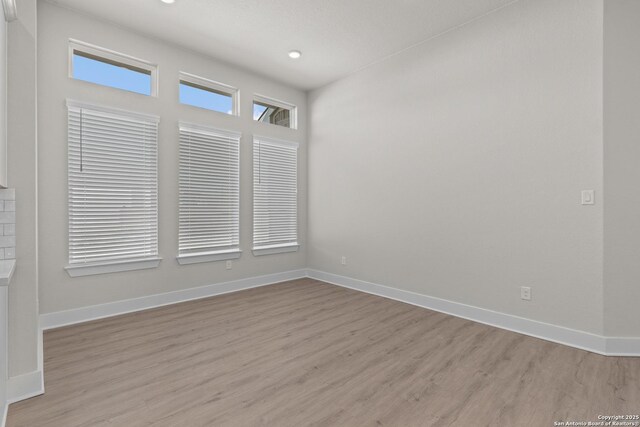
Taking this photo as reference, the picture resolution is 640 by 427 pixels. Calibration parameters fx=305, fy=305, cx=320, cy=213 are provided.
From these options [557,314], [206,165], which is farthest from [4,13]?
[557,314]

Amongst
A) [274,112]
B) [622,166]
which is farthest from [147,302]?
[622,166]

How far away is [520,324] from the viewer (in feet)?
9.95

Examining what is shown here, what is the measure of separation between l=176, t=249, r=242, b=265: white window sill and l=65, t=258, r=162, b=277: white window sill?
0.29 meters

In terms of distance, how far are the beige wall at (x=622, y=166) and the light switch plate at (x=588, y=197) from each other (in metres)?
0.08

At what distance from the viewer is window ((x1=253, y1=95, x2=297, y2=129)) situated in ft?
15.8

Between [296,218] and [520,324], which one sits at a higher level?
[296,218]

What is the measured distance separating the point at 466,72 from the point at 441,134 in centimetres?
70

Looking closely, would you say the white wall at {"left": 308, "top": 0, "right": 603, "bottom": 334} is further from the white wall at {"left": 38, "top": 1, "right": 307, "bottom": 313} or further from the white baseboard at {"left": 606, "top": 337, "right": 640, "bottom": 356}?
the white wall at {"left": 38, "top": 1, "right": 307, "bottom": 313}

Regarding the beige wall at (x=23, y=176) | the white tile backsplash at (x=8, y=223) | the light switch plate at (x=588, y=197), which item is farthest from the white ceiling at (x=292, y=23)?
the white tile backsplash at (x=8, y=223)

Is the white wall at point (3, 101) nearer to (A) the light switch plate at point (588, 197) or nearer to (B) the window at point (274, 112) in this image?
(B) the window at point (274, 112)

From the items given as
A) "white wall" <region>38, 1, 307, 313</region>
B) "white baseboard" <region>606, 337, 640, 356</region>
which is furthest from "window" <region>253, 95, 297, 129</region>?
"white baseboard" <region>606, 337, 640, 356</region>

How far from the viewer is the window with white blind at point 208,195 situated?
4.00 m

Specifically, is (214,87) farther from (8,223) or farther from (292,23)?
(8,223)

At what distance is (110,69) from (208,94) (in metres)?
1.15
